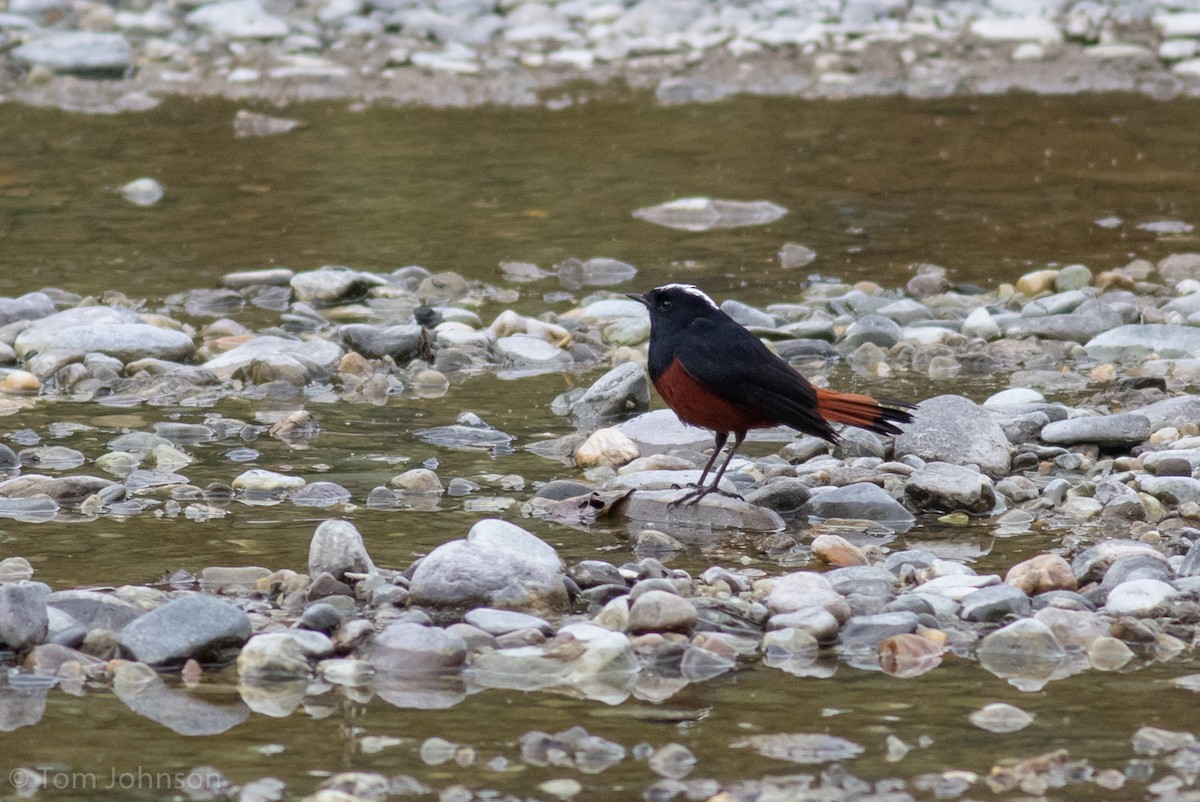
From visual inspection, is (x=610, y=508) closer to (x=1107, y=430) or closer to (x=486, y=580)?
(x=486, y=580)

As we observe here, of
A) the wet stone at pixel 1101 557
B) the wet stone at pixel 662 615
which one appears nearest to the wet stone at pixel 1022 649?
the wet stone at pixel 1101 557

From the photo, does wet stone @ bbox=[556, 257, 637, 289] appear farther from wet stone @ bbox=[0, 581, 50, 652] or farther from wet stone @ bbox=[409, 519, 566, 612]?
wet stone @ bbox=[0, 581, 50, 652]

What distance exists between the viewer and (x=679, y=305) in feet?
20.0

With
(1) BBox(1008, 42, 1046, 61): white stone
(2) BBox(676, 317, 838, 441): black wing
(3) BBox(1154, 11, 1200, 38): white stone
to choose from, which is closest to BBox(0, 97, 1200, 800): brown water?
(2) BBox(676, 317, 838, 441): black wing

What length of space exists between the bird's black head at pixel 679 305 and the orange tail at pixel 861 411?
1.82 feet

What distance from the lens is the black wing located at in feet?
18.7

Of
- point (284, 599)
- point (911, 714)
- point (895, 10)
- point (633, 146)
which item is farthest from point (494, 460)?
point (895, 10)

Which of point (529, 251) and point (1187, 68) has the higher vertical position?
point (1187, 68)

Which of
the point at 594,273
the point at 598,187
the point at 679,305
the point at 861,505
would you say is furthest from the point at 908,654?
the point at 598,187

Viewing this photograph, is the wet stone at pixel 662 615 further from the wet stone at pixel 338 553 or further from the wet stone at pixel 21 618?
the wet stone at pixel 21 618

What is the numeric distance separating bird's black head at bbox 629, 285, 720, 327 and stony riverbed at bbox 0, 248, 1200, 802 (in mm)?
605

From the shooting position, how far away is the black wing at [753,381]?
5707 millimetres

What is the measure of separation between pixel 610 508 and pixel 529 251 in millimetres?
4741

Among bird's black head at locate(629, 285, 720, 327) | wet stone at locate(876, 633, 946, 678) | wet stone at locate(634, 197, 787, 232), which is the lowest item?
wet stone at locate(876, 633, 946, 678)
